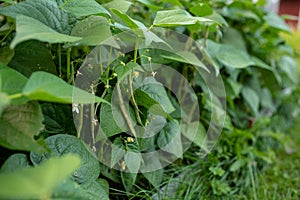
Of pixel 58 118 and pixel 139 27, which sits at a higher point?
pixel 139 27

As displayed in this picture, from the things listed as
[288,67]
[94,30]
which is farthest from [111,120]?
[288,67]

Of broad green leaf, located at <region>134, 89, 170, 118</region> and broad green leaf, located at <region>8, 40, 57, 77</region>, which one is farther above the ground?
broad green leaf, located at <region>8, 40, 57, 77</region>

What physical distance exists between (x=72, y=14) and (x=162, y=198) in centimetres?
55

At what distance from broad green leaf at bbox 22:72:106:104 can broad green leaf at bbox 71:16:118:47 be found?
0.67 ft

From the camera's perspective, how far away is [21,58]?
819 millimetres

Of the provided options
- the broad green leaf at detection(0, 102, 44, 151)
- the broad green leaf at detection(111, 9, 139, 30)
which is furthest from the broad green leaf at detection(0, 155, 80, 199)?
the broad green leaf at detection(111, 9, 139, 30)

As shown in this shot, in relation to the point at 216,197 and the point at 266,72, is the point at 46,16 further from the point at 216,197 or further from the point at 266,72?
the point at 266,72

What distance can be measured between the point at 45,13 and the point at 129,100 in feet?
0.96

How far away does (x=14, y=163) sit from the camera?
658 mm

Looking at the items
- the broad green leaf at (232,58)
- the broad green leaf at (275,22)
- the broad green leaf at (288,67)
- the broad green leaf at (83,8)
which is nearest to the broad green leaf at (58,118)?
the broad green leaf at (83,8)

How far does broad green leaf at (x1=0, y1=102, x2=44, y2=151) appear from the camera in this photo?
0.58 metres

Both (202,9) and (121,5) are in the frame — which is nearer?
(121,5)

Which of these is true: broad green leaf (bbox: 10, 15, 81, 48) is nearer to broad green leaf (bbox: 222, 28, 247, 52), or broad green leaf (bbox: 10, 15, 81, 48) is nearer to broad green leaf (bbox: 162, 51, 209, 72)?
broad green leaf (bbox: 162, 51, 209, 72)

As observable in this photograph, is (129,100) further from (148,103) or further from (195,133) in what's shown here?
(195,133)
